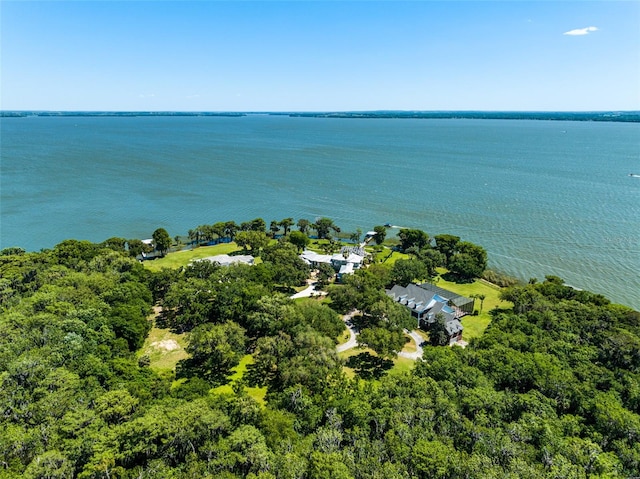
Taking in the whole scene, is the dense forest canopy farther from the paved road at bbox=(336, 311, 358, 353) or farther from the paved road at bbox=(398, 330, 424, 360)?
the paved road at bbox=(398, 330, 424, 360)

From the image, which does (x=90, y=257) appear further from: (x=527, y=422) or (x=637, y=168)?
(x=637, y=168)

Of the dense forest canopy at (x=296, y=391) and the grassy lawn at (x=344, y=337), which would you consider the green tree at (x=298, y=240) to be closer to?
the dense forest canopy at (x=296, y=391)

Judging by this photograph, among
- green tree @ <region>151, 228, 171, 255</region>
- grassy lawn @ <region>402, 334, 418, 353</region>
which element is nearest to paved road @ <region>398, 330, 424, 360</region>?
grassy lawn @ <region>402, 334, 418, 353</region>

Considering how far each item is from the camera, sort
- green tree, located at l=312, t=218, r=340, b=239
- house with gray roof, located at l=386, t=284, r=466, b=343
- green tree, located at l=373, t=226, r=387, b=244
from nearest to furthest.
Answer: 1. house with gray roof, located at l=386, t=284, r=466, b=343
2. green tree, located at l=373, t=226, r=387, b=244
3. green tree, located at l=312, t=218, r=340, b=239

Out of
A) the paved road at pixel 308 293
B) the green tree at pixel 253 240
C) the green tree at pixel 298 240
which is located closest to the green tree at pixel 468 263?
the paved road at pixel 308 293

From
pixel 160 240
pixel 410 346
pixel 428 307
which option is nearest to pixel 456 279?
pixel 428 307

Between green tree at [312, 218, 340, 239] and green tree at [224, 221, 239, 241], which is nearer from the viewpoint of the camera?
green tree at [224, 221, 239, 241]

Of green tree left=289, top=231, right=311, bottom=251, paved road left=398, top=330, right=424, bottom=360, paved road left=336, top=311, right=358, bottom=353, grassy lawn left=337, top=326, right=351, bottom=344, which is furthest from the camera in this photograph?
green tree left=289, top=231, right=311, bottom=251
